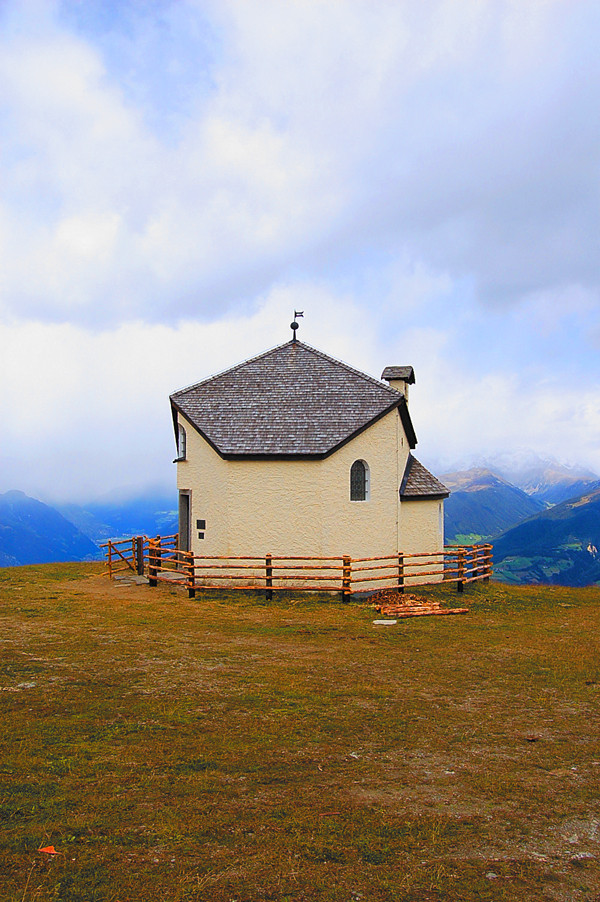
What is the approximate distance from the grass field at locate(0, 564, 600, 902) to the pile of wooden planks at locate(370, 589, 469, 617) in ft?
8.02

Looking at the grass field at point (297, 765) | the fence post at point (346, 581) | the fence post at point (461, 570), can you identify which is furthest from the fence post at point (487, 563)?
the grass field at point (297, 765)

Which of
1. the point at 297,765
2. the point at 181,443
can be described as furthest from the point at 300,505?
the point at 297,765

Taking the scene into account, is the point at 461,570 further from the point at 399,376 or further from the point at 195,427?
the point at 195,427

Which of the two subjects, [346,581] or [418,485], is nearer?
[346,581]

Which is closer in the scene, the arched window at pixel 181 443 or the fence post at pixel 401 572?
the fence post at pixel 401 572

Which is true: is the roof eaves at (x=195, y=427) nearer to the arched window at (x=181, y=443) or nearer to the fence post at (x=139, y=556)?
the arched window at (x=181, y=443)

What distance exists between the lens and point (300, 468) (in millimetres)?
21906

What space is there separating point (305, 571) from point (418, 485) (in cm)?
629

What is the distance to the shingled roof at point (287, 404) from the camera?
22234 mm

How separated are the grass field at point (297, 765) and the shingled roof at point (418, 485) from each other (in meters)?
9.19

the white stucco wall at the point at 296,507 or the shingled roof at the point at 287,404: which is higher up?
the shingled roof at the point at 287,404

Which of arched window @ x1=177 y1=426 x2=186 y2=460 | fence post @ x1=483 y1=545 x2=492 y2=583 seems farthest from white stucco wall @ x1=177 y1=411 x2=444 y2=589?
fence post @ x1=483 y1=545 x2=492 y2=583

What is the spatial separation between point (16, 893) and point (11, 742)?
3542 millimetres

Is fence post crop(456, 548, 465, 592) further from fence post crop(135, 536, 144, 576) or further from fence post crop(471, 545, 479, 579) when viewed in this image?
fence post crop(135, 536, 144, 576)
